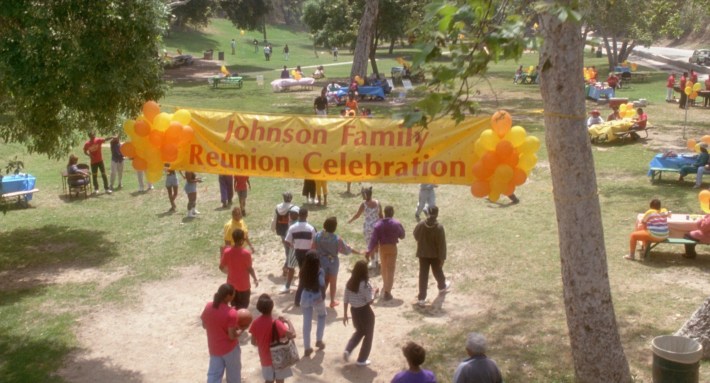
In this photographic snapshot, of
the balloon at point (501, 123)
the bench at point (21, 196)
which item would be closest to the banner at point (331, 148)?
the balloon at point (501, 123)

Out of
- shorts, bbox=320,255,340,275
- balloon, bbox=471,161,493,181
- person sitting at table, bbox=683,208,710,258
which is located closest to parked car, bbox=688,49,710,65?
person sitting at table, bbox=683,208,710,258

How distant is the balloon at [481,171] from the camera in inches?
335

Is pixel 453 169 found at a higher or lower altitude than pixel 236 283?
higher

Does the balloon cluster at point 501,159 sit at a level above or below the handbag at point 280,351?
above

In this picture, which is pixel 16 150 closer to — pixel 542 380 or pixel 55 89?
pixel 55 89

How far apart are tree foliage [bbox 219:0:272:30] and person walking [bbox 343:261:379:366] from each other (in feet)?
153

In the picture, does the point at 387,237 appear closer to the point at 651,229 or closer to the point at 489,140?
the point at 489,140

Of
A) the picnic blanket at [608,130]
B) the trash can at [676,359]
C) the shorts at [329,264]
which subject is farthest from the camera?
the picnic blanket at [608,130]

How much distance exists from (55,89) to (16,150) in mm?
17016

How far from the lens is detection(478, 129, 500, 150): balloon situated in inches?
338

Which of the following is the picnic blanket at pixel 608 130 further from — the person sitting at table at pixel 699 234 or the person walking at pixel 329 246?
the person walking at pixel 329 246

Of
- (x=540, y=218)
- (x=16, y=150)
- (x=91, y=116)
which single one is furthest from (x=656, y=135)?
(x=16, y=150)

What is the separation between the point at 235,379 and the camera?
305 inches

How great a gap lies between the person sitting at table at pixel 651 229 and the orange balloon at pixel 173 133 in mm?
7488
